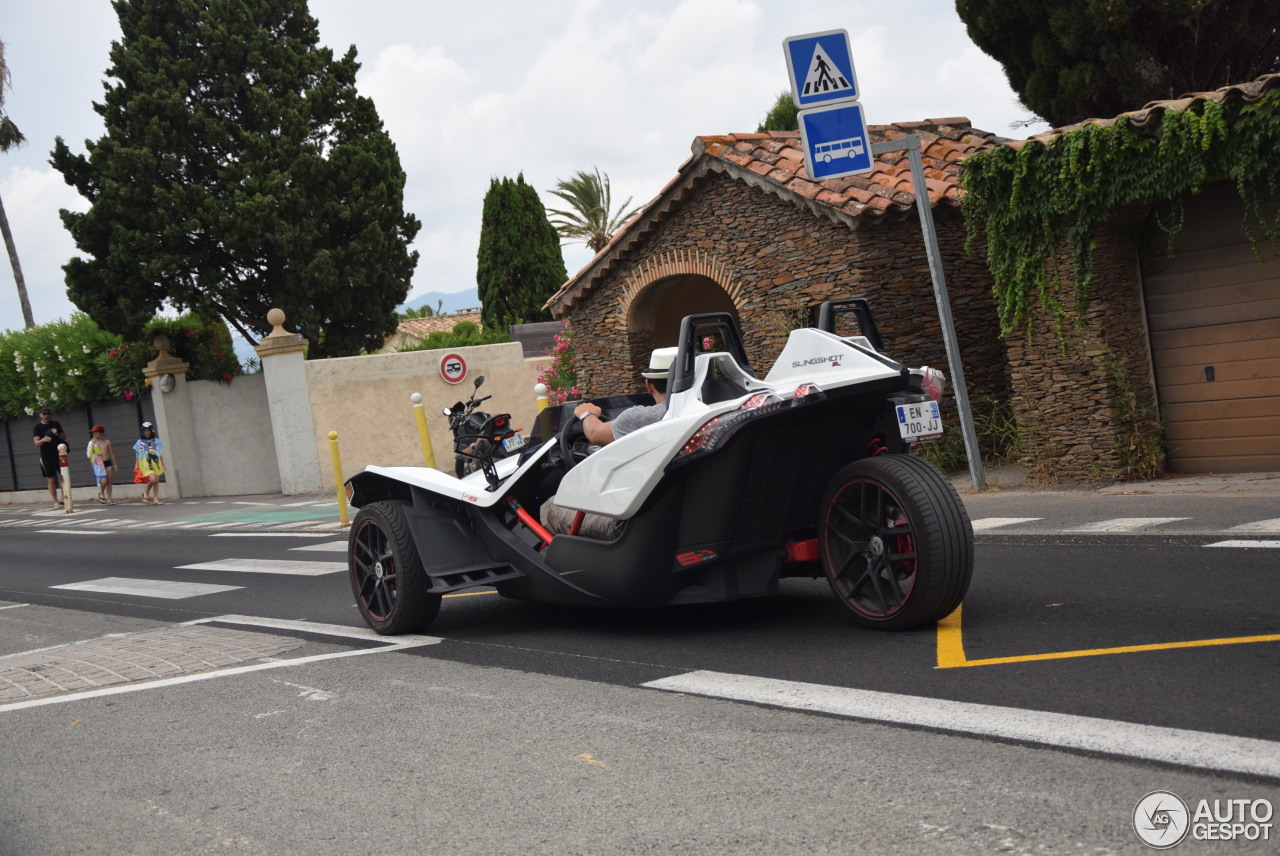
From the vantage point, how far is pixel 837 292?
47.9 ft

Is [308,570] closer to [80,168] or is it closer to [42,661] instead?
[42,661]

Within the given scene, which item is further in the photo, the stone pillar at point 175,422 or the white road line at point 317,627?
the stone pillar at point 175,422

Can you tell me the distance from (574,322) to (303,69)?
14289 mm

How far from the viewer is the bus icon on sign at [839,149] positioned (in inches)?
428

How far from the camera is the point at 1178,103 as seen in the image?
1070 centimetres

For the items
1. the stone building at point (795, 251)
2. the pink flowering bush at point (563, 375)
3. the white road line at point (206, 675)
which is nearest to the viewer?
the white road line at point (206, 675)

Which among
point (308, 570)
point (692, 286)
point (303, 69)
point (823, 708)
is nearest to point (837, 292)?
point (692, 286)

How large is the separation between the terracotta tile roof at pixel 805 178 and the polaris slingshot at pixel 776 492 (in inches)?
340

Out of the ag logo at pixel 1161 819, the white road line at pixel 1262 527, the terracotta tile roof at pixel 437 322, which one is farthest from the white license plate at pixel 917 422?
the terracotta tile roof at pixel 437 322

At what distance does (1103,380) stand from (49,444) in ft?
77.8

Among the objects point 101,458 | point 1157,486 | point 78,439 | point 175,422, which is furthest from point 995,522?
point 78,439

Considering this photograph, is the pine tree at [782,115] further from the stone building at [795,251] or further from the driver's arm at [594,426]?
the driver's arm at [594,426]

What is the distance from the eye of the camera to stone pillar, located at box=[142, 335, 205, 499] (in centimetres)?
2659

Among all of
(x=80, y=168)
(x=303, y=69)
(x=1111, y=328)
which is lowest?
(x=1111, y=328)
